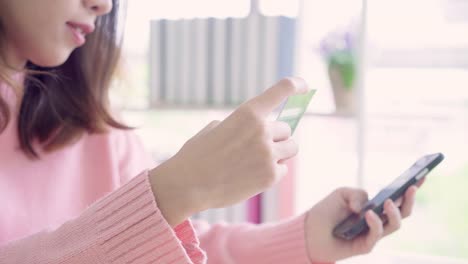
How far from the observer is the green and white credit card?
61 cm

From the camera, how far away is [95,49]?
0.93 m

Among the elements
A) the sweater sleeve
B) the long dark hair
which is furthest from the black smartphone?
the long dark hair

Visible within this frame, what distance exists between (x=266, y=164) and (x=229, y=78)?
1062 millimetres

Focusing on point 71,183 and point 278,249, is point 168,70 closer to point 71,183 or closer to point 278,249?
point 71,183

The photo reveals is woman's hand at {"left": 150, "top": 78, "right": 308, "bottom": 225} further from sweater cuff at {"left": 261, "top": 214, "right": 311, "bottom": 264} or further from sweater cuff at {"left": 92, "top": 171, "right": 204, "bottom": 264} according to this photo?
sweater cuff at {"left": 261, "top": 214, "right": 311, "bottom": 264}

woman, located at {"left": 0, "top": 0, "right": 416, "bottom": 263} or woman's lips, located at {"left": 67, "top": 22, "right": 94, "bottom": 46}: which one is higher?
woman's lips, located at {"left": 67, "top": 22, "right": 94, "bottom": 46}

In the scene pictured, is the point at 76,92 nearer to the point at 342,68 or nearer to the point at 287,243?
the point at 287,243

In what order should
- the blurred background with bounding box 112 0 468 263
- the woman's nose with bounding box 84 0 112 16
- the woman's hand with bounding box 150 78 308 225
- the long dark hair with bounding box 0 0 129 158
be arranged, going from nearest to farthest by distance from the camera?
the woman's hand with bounding box 150 78 308 225 < the woman's nose with bounding box 84 0 112 16 < the long dark hair with bounding box 0 0 129 158 < the blurred background with bounding box 112 0 468 263

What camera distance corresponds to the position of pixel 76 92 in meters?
0.94

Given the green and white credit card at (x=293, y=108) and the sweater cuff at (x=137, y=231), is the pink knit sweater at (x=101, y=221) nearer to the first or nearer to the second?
the sweater cuff at (x=137, y=231)

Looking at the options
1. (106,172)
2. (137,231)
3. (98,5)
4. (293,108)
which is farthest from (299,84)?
(106,172)

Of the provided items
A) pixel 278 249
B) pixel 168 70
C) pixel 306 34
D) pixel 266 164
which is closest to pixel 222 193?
pixel 266 164

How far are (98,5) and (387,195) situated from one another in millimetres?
479

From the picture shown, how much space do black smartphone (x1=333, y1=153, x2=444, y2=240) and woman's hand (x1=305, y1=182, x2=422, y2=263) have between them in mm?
11
